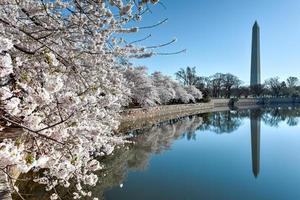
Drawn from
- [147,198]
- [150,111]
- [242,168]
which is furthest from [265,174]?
[150,111]

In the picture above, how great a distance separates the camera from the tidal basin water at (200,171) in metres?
6.99

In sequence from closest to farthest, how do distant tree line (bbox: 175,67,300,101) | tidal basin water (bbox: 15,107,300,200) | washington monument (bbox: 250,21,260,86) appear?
tidal basin water (bbox: 15,107,300,200) < distant tree line (bbox: 175,67,300,101) < washington monument (bbox: 250,21,260,86)

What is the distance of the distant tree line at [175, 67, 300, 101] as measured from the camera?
168 feet

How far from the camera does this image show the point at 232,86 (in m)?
64.3

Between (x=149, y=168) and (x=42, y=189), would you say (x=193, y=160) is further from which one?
(x=42, y=189)

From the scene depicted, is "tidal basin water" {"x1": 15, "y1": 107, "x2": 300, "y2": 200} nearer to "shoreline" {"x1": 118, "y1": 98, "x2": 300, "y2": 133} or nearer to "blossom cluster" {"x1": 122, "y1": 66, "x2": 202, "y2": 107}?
"shoreline" {"x1": 118, "y1": 98, "x2": 300, "y2": 133}

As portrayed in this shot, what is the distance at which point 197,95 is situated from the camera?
45.3 metres

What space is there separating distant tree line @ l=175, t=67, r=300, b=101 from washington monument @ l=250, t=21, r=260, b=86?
1907 millimetres

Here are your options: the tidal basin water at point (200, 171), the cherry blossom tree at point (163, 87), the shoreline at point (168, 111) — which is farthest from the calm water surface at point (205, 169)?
the cherry blossom tree at point (163, 87)

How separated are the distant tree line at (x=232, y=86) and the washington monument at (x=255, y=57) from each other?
191 centimetres

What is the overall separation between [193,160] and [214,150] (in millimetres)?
2452

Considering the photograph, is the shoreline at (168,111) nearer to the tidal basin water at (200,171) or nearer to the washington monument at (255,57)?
the tidal basin water at (200,171)

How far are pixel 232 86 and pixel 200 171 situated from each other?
57821 millimetres

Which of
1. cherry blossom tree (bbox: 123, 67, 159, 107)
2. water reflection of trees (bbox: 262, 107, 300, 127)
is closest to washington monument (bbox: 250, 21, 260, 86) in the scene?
water reflection of trees (bbox: 262, 107, 300, 127)
